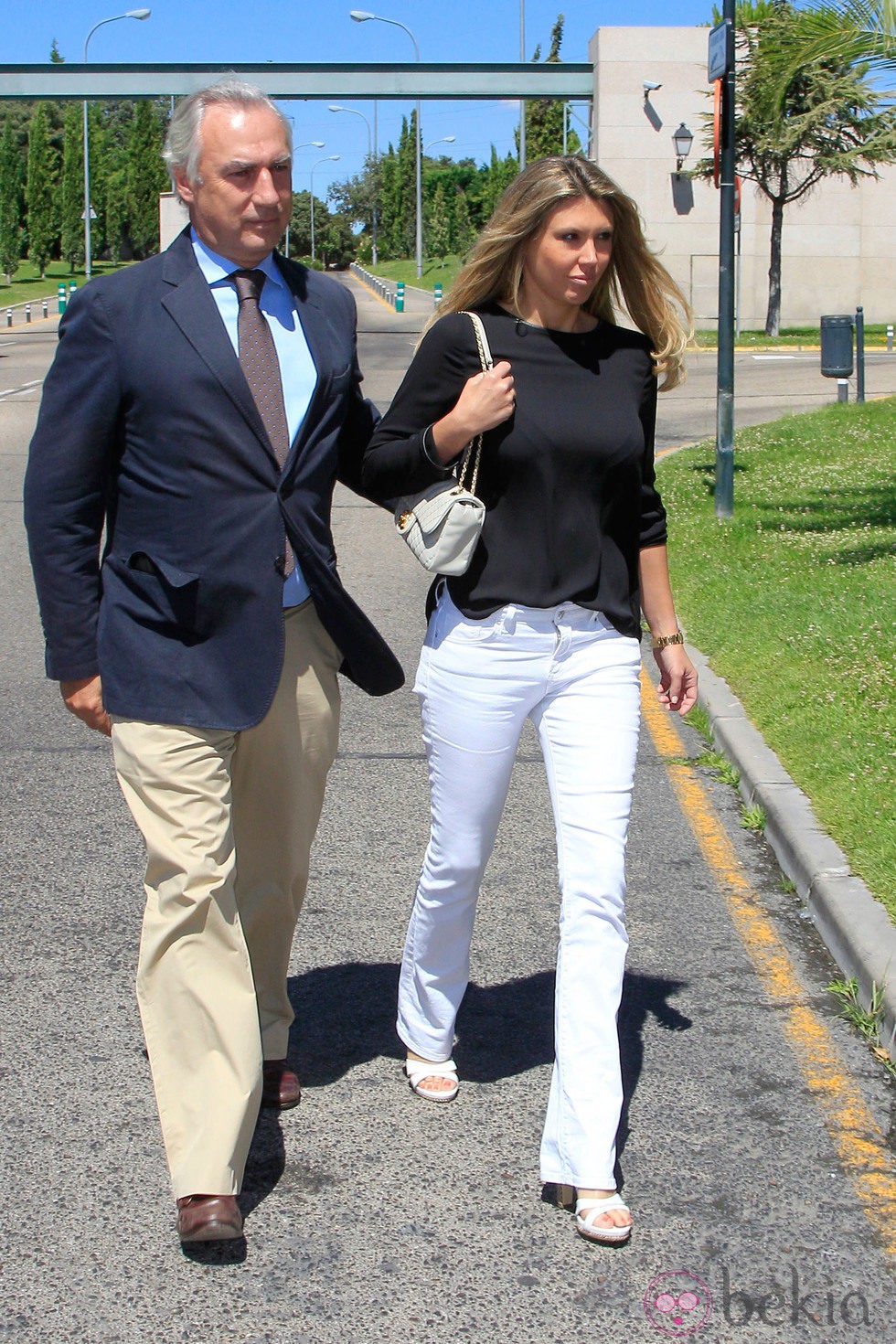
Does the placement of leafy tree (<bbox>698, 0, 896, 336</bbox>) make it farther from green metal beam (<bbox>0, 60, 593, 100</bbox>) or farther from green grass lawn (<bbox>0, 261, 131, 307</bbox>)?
green grass lawn (<bbox>0, 261, 131, 307</bbox>)

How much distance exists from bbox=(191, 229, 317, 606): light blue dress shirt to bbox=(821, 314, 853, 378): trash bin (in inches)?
625

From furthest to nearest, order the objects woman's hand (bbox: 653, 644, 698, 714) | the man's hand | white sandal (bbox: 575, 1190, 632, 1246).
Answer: woman's hand (bbox: 653, 644, 698, 714) → the man's hand → white sandal (bbox: 575, 1190, 632, 1246)

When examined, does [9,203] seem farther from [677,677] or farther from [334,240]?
[677,677]

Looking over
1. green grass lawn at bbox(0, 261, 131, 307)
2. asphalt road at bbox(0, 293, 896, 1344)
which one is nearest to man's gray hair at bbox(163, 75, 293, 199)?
asphalt road at bbox(0, 293, 896, 1344)

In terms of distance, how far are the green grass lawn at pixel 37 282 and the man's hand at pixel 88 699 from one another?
187 feet

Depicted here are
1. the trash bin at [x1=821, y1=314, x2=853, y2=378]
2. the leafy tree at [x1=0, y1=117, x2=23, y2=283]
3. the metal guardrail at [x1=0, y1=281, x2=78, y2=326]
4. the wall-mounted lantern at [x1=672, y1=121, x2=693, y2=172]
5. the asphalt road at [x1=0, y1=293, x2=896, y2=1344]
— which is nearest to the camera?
the asphalt road at [x1=0, y1=293, x2=896, y2=1344]

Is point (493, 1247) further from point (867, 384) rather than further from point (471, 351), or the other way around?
point (867, 384)

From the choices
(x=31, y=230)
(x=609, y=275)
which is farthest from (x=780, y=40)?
(x=31, y=230)

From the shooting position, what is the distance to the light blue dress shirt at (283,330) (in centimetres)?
325

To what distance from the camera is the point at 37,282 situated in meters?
76.9

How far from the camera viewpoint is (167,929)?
3061mm

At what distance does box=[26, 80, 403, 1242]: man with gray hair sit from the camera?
308 cm

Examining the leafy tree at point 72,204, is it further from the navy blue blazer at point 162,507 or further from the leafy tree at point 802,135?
the navy blue blazer at point 162,507

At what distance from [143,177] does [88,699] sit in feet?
301
